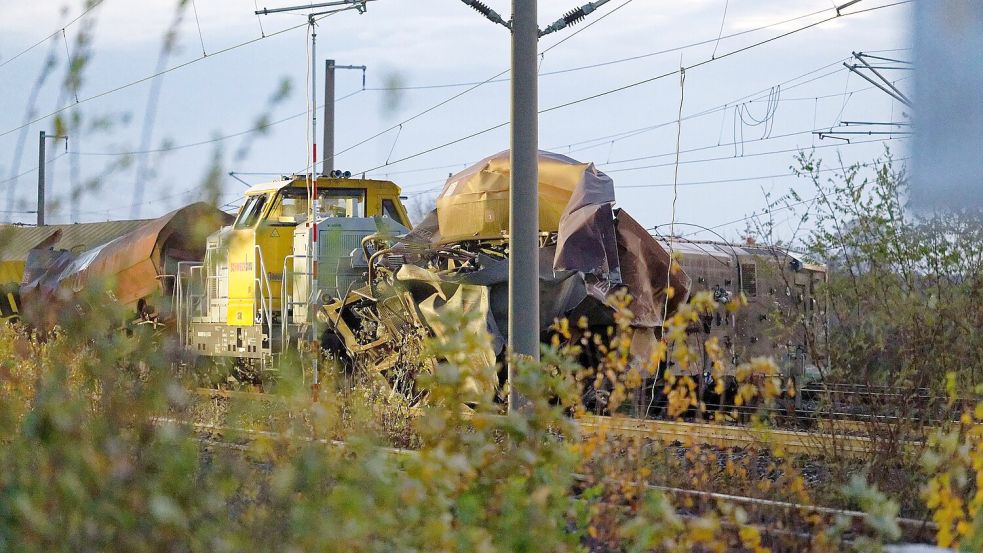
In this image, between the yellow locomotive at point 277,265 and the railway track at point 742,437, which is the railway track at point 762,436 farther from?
the yellow locomotive at point 277,265

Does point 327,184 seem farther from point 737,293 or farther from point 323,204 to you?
point 737,293

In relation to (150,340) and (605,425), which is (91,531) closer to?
(150,340)

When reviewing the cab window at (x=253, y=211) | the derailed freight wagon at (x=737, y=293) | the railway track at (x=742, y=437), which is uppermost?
the cab window at (x=253, y=211)

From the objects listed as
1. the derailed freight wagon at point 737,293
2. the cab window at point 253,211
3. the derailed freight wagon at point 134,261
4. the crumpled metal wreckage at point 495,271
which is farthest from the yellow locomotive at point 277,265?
the derailed freight wagon at point 737,293

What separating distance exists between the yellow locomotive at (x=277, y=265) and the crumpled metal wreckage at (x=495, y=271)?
0.83 m

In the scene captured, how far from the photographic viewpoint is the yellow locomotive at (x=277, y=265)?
15.6 meters

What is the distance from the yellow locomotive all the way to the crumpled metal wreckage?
833 millimetres

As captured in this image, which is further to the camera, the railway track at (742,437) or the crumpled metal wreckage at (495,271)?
the crumpled metal wreckage at (495,271)

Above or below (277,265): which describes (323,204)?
above

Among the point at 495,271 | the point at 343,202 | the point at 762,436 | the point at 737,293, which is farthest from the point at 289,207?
the point at 762,436

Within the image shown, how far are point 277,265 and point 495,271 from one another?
18.0ft

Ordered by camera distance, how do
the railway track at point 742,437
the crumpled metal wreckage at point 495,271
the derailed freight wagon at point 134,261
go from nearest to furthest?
1. the railway track at point 742,437
2. the crumpled metal wreckage at point 495,271
3. the derailed freight wagon at point 134,261

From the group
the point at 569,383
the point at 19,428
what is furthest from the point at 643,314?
the point at 19,428

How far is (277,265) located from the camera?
662 inches
